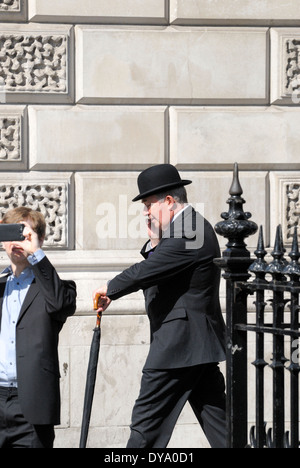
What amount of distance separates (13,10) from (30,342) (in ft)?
9.33

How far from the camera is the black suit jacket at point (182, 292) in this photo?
5207mm

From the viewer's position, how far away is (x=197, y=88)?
23.4ft

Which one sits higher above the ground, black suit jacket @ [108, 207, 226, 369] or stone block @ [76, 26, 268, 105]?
stone block @ [76, 26, 268, 105]

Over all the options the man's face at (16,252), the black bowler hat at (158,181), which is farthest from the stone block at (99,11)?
the man's face at (16,252)

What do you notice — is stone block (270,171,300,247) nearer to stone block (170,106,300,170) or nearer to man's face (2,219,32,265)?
stone block (170,106,300,170)

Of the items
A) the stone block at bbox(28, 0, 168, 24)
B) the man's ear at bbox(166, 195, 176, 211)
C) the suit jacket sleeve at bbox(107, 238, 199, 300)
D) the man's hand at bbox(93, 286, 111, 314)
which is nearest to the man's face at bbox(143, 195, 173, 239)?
the man's ear at bbox(166, 195, 176, 211)

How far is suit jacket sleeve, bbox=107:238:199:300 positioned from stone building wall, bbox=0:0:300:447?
5.36 ft

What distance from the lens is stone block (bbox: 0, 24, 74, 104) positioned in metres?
6.92

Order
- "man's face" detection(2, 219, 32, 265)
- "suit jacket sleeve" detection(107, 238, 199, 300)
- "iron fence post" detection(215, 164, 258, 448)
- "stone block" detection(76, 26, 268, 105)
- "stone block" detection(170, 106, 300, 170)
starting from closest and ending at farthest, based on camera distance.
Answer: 1. "iron fence post" detection(215, 164, 258, 448)
2. "man's face" detection(2, 219, 32, 265)
3. "suit jacket sleeve" detection(107, 238, 199, 300)
4. "stone block" detection(76, 26, 268, 105)
5. "stone block" detection(170, 106, 300, 170)

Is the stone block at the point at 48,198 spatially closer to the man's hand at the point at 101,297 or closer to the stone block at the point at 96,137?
the stone block at the point at 96,137

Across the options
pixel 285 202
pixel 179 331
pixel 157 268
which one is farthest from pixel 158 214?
pixel 285 202

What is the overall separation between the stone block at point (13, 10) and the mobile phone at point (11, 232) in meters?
2.41

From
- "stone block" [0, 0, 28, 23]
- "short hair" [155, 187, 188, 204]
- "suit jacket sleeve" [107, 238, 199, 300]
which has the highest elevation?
"stone block" [0, 0, 28, 23]
